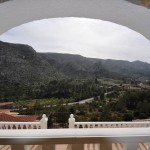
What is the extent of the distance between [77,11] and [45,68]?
25.5 ft

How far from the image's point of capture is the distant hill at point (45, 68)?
1066 centimetres

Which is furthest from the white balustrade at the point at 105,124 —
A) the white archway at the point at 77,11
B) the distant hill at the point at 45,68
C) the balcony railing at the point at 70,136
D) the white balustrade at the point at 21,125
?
the distant hill at the point at 45,68

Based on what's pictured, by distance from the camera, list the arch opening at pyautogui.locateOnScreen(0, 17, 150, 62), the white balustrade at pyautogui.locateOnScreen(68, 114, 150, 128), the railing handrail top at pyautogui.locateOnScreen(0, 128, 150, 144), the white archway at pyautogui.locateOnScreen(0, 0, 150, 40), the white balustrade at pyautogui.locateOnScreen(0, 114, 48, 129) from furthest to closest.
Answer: the arch opening at pyautogui.locateOnScreen(0, 17, 150, 62), the white balustrade at pyautogui.locateOnScreen(68, 114, 150, 128), the white balustrade at pyautogui.locateOnScreen(0, 114, 48, 129), the white archway at pyautogui.locateOnScreen(0, 0, 150, 40), the railing handrail top at pyautogui.locateOnScreen(0, 128, 150, 144)

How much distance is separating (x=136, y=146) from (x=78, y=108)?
976 centimetres

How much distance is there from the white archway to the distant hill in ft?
21.8

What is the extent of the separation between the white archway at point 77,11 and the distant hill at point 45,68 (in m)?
6.65

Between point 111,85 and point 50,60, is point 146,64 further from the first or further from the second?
point 50,60

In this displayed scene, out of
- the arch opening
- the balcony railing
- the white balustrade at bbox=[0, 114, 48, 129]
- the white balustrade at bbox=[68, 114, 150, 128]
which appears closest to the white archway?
the white balustrade at bbox=[0, 114, 48, 129]

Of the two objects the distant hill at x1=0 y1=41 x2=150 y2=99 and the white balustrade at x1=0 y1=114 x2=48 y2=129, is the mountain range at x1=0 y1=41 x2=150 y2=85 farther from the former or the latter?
the white balustrade at x1=0 y1=114 x2=48 y2=129

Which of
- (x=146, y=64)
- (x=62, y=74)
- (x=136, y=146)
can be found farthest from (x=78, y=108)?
(x=136, y=146)

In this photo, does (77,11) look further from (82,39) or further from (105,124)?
(82,39)

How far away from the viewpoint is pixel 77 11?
3910 millimetres

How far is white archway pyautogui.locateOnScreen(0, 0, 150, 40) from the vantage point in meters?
A: 3.50

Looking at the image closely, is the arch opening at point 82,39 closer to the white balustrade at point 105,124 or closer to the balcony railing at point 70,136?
the white balustrade at point 105,124
